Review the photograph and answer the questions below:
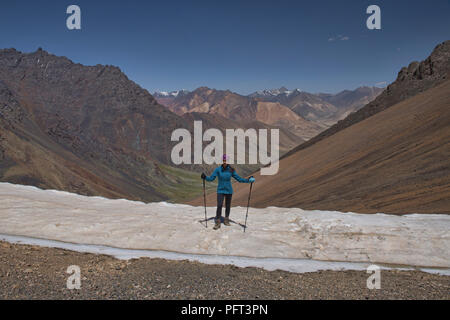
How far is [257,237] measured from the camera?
30.8 feet

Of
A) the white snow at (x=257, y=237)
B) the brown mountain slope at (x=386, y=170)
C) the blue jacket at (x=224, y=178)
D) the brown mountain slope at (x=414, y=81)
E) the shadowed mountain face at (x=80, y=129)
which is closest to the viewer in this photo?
the white snow at (x=257, y=237)

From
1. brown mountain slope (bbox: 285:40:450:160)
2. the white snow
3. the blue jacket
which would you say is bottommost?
the white snow

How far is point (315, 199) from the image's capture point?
19.6m

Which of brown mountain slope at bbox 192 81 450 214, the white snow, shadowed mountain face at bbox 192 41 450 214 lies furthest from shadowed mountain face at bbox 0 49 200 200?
the white snow

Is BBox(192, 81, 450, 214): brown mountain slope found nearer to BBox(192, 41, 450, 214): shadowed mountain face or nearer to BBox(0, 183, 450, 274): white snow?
BBox(192, 41, 450, 214): shadowed mountain face

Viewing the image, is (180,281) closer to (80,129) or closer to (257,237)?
(257,237)

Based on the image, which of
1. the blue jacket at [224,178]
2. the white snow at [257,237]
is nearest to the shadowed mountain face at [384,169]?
the white snow at [257,237]

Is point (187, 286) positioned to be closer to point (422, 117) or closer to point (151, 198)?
point (422, 117)

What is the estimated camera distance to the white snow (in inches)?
320

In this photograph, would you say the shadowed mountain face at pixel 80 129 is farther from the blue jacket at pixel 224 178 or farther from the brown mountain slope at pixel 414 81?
the blue jacket at pixel 224 178

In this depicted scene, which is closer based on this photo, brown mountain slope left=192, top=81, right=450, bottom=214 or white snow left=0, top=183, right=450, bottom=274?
white snow left=0, top=183, right=450, bottom=274

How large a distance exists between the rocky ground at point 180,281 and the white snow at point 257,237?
71 cm

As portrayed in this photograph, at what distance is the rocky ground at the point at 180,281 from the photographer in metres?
5.78

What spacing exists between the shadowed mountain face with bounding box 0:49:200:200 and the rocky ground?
4655 centimetres
